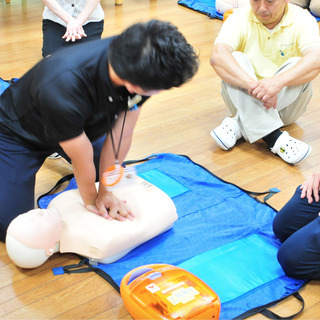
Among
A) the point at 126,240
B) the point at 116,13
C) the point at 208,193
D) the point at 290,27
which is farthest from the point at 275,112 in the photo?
the point at 116,13

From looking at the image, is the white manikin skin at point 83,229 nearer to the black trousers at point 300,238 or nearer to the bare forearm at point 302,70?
the black trousers at point 300,238

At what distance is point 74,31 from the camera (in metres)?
2.81

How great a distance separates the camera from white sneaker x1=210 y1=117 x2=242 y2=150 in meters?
2.51

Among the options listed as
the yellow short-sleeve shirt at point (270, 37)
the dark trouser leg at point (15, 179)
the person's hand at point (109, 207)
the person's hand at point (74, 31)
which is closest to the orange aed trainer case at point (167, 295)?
the person's hand at point (109, 207)

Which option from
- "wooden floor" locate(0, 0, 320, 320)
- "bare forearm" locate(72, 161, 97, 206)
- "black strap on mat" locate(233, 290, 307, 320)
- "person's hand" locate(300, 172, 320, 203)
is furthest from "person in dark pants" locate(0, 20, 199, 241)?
"person's hand" locate(300, 172, 320, 203)

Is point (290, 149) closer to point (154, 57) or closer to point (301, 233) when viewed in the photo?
point (301, 233)

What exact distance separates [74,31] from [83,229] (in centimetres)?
145

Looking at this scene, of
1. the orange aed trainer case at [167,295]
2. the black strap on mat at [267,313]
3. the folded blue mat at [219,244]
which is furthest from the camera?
the folded blue mat at [219,244]

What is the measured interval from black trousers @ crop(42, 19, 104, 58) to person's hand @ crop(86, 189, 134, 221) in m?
1.37

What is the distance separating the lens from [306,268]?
173 centimetres

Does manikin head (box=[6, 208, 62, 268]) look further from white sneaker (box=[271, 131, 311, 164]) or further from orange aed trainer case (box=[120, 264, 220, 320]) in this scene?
white sneaker (box=[271, 131, 311, 164])

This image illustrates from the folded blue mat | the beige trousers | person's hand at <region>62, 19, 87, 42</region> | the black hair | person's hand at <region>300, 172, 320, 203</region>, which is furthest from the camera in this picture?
person's hand at <region>62, 19, 87, 42</region>

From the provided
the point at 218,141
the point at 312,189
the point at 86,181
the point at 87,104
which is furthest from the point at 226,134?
the point at 87,104

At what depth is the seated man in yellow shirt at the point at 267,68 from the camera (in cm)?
240
